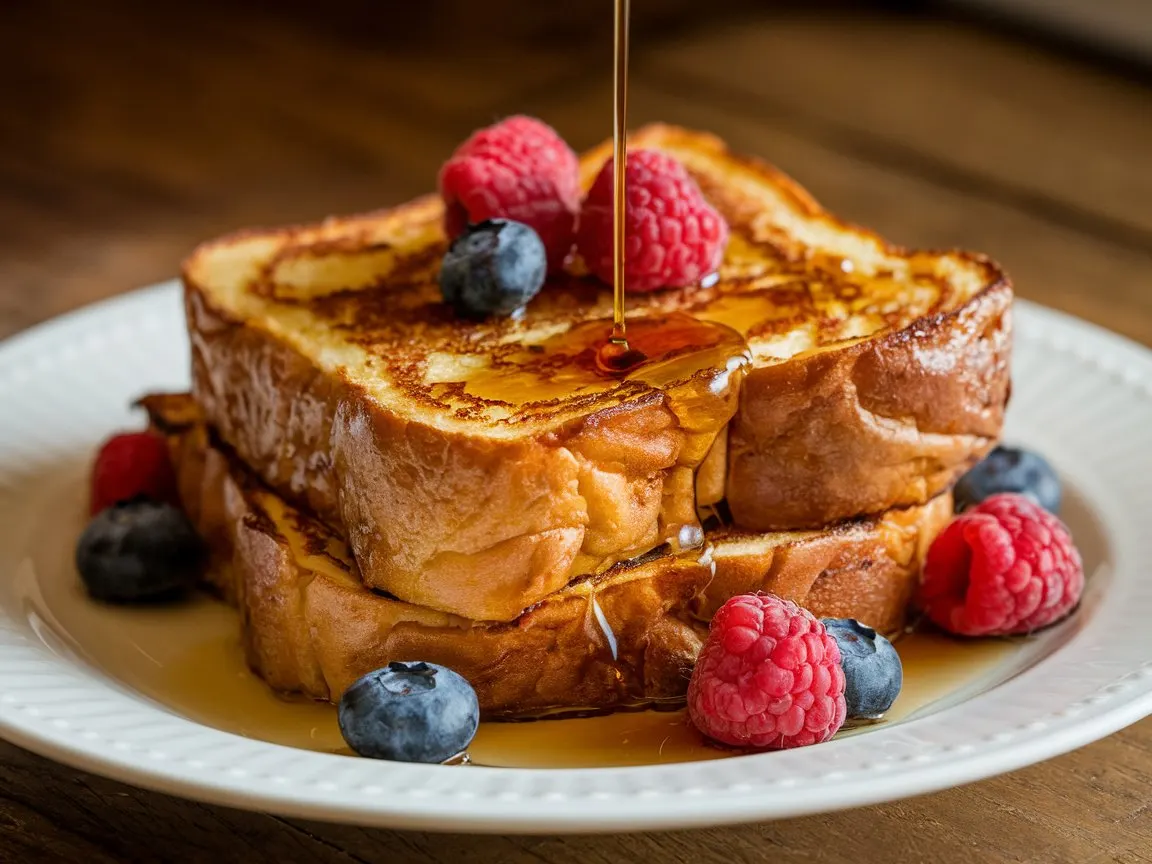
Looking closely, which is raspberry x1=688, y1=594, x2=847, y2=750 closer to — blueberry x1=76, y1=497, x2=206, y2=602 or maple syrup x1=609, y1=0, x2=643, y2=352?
maple syrup x1=609, y1=0, x2=643, y2=352

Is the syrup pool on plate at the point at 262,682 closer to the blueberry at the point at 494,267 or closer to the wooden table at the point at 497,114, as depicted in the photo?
the blueberry at the point at 494,267

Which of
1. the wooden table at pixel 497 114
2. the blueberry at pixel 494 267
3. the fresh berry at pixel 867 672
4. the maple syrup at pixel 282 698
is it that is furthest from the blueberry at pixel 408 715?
the wooden table at pixel 497 114

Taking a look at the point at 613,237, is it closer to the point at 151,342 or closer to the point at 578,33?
the point at 151,342

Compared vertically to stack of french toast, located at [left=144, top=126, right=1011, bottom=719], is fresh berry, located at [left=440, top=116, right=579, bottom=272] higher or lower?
higher

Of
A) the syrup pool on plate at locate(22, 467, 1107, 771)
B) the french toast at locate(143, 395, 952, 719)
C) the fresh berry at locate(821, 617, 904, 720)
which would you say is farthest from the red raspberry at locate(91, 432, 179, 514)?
the fresh berry at locate(821, 617, 904, 720)

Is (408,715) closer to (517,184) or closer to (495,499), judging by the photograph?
(495,499)

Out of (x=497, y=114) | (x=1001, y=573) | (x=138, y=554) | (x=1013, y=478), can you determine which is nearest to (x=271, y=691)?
(x=138, y=554)
